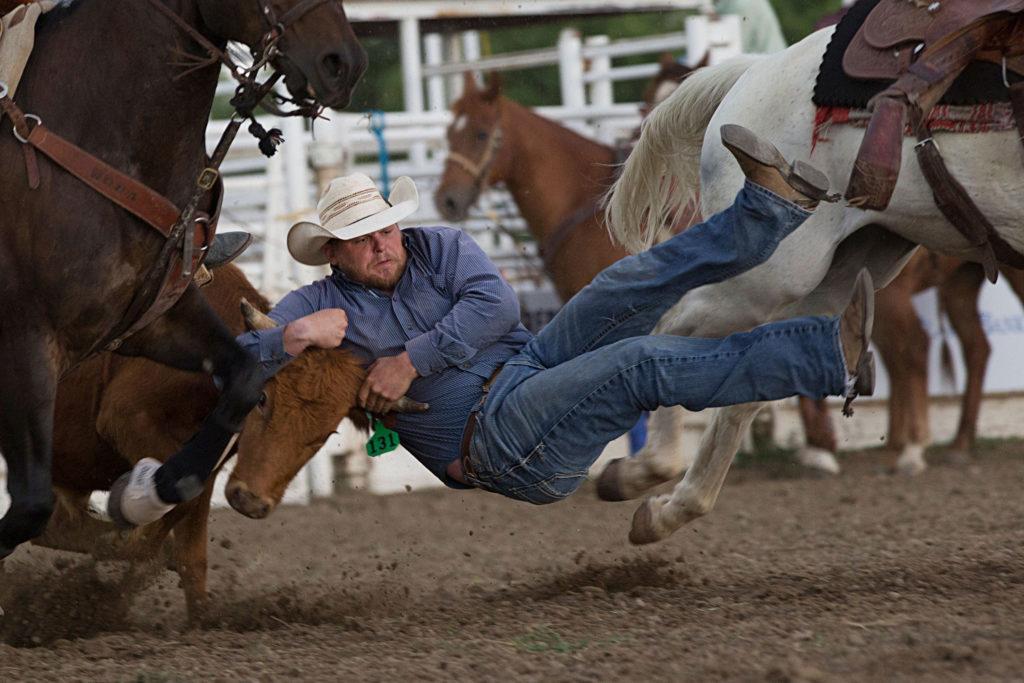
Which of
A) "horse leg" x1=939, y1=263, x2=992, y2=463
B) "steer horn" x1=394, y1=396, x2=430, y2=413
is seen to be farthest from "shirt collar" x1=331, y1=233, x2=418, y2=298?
"horse leg" x1=939, y1=263, x2=992, y2=463

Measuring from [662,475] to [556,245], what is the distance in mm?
3871

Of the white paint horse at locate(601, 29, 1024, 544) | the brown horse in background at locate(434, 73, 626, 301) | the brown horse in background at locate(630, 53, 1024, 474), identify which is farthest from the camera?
the brown horse in background at locate(630, 53, 1024, 474)

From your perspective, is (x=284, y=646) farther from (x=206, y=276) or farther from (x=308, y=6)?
(x=308, y=6)

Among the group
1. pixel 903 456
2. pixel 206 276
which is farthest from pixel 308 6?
pixel 903 456

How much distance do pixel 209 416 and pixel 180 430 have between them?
0.54m

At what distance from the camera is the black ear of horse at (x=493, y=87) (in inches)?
326

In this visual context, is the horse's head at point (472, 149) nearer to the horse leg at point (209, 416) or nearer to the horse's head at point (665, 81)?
the horse's head at point (665, 81)

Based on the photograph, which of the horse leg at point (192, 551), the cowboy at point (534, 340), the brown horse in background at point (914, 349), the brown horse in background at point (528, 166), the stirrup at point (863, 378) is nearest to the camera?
the stirrup at point (863, 378)

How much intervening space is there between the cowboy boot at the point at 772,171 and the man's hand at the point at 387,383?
112cm

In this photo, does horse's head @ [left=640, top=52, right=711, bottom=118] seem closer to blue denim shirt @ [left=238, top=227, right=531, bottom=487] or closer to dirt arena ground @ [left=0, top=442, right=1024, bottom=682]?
dirt arena ground @ [left=0, top=442, right=1024, bottom=682]

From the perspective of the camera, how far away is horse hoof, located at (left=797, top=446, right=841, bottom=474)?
8500 mm

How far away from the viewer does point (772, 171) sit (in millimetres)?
3816

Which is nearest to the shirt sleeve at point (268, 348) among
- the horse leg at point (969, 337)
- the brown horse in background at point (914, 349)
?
the brown horse in background at point (914, 349)

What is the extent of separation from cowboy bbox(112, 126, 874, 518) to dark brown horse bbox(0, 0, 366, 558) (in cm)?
49
